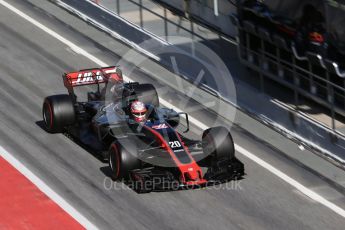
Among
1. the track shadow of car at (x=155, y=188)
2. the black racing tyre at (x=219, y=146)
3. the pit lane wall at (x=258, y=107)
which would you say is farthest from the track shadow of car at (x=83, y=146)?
the pit lane wall at (x=258, y=107)

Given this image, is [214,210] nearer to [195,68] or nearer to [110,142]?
[110,142]

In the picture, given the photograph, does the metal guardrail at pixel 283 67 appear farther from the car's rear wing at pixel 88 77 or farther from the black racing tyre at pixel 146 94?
the car's rear wing at pixel 88 77

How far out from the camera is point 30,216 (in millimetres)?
17000

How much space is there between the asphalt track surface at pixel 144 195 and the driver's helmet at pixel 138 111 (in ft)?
3.96

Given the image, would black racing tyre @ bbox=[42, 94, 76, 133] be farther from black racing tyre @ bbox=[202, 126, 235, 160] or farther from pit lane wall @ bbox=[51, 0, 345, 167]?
pit lane wall @ bbox=[51, 0, 345, 167]

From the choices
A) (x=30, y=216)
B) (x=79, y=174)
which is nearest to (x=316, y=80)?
(x=79, y=174)

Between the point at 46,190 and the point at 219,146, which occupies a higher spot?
the point at 219,146

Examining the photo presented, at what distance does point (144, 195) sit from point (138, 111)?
6.53 feet

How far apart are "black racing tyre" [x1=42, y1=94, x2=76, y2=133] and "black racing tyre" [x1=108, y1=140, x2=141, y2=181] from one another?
2194mm

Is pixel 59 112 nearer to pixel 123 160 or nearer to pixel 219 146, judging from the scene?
pixel 123 160

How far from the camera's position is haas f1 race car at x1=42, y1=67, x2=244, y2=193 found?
17.9 m

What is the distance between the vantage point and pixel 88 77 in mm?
21141

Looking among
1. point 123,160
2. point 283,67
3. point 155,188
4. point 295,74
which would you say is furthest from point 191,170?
point 283,67

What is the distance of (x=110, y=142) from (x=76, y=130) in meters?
1.19
